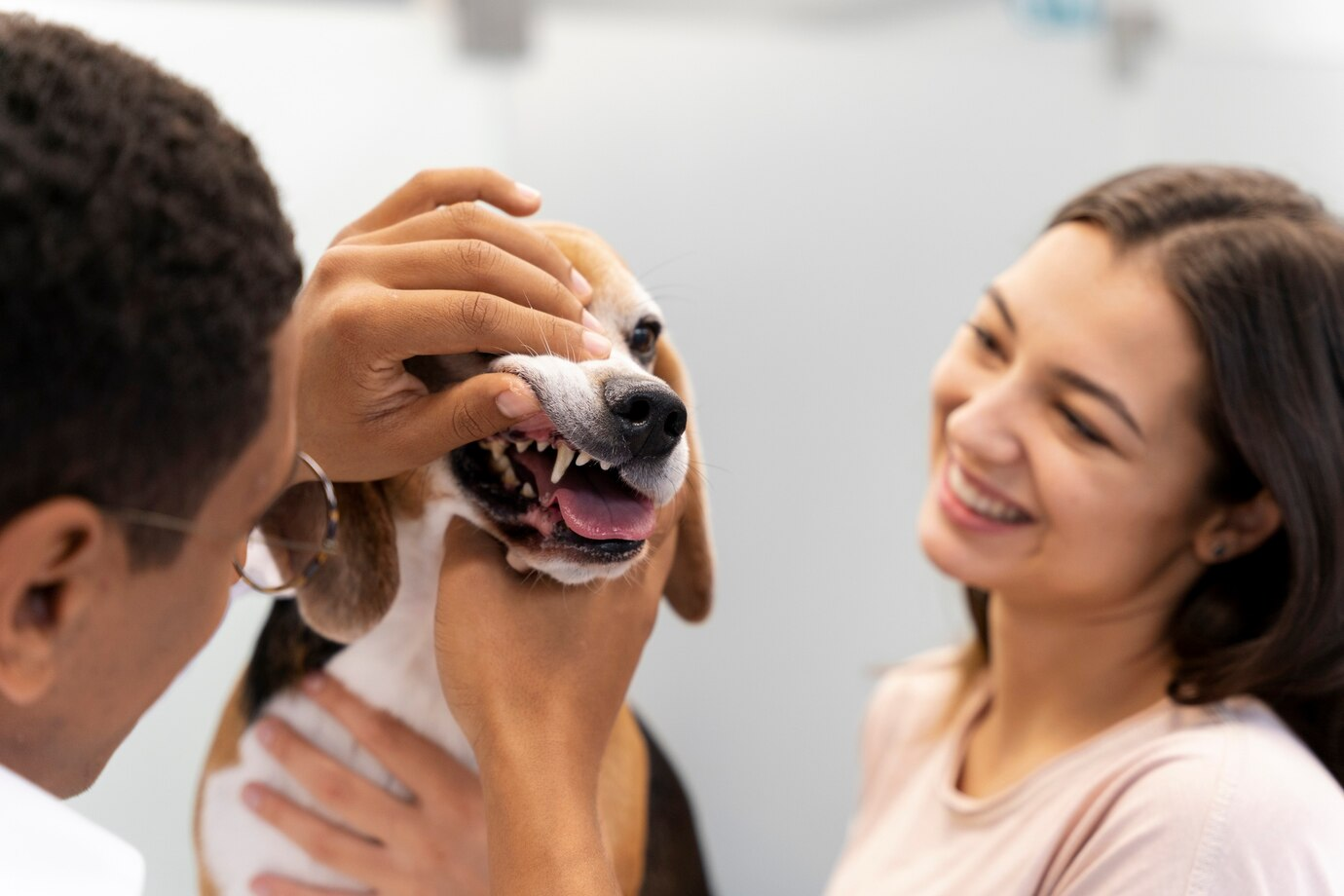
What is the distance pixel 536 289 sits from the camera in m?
0.97

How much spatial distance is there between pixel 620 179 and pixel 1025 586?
1.09m

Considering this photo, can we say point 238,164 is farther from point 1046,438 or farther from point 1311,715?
point 1311,715

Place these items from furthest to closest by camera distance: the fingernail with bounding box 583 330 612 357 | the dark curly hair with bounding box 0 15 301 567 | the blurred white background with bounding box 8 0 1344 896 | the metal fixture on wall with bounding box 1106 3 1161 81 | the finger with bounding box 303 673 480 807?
1. the metal fixture on wall with bounding box 1106 3 1161 81
2. the blurred white background with bounding box 8 0 1344 896
3. the finger with bounding box 303 673 480 807
4. the fingernail with bounding box 583 330 612 357
5. the dark curly hair with bounding box 0 15 301 567

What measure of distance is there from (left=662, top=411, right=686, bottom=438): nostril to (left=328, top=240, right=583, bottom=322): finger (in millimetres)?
200

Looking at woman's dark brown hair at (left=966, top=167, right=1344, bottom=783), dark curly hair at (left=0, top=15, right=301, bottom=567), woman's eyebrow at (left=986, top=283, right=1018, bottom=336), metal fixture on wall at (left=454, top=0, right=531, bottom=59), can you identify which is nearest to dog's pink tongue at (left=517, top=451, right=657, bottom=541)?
dark curly hair at (left=0, top=15, right=301, bottom=567)

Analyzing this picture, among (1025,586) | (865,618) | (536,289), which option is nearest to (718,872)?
(865,618)

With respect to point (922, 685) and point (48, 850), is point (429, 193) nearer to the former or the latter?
point (48, 850)

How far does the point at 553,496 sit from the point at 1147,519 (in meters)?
0.74

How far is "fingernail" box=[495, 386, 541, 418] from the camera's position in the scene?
91 cm

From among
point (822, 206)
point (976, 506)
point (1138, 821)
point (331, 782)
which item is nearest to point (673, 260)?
point (822, 206)

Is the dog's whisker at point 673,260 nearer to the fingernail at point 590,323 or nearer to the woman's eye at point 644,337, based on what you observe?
the woman's eye at point 644,337

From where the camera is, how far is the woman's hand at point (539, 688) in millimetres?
931

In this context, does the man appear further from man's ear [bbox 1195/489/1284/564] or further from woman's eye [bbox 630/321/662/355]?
man's ear [bbox 1195/489/1284/564]

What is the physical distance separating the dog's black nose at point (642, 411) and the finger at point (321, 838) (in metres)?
0.55
